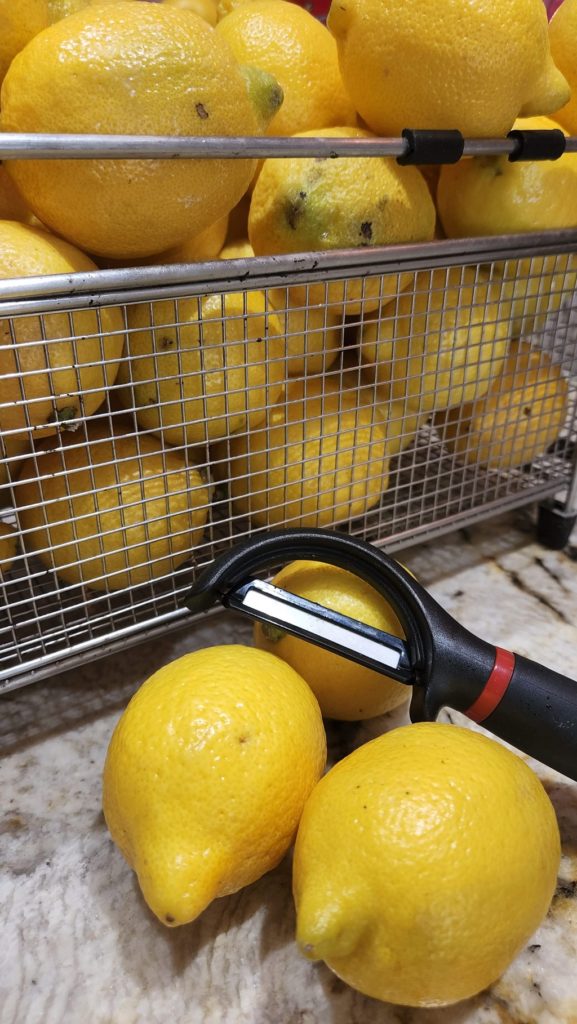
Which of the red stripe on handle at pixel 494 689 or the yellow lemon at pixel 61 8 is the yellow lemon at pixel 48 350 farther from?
the red stripe on handle at pixel 494 689

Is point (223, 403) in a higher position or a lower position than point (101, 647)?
higher

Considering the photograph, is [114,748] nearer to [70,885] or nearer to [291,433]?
[70,885]

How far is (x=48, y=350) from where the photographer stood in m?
0.38

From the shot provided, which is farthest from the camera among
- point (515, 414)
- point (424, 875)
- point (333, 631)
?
point (515, 414)

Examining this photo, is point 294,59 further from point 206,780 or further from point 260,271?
point 206,780

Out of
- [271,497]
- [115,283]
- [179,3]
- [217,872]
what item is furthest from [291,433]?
[179,3]

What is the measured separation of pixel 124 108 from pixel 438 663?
0.34m

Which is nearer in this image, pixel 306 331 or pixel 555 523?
pixel 306 331

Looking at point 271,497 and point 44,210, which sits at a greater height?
point 44,210

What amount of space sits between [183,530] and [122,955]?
0.26m

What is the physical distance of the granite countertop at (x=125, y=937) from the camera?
324 mm

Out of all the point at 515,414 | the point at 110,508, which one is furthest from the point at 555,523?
the point at 110,508

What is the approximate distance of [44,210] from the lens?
1.29 feet

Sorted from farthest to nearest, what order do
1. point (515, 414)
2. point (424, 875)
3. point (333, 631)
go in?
1. point (515, 414)
2. point (333, 631)
3. point (424, 875)
